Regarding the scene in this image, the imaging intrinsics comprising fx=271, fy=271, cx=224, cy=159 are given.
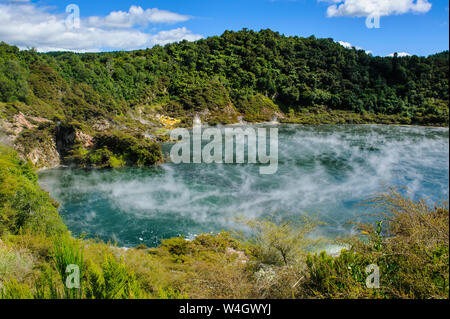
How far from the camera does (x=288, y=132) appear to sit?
194 feet

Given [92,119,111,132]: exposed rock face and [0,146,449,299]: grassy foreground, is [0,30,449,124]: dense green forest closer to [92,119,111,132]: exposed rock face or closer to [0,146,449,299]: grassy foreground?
[92,119,111,132]: exposed rock face

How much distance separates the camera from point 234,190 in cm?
2673

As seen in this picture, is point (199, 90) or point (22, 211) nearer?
point (22, 211)

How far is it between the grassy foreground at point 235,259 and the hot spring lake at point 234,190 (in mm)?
4635

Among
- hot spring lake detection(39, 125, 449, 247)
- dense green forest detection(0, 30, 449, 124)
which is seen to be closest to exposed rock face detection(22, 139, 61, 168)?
hot spring lake detection(39, 125, 449, 247)

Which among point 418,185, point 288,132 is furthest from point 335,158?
point 288,132

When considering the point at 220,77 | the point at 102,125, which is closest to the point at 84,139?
the point at 102,125

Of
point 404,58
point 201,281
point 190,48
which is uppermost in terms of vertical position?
point 190,48

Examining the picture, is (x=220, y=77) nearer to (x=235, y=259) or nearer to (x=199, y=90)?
(x=199, y=90)

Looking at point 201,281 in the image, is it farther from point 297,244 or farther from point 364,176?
point 364,176

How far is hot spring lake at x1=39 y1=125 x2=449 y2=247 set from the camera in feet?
66.0

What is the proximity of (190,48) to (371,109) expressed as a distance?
175 feet

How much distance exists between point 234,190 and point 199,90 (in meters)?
46.4
